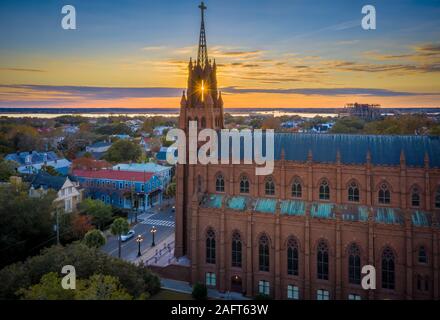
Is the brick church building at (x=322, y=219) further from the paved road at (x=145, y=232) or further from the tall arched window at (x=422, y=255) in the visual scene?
the paved road at (x=145, y=232)

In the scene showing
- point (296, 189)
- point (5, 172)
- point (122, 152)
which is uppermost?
point (122, 152)

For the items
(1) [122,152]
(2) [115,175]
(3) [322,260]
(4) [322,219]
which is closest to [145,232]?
(2) [115,175]

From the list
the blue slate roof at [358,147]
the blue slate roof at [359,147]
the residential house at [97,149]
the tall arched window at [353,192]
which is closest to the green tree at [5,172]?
the residential house at [97,149]

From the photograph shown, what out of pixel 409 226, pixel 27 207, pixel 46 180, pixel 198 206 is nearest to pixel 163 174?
pixel 46 180

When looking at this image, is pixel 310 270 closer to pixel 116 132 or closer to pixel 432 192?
pixel 432 192

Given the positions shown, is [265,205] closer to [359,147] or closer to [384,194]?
[359,147]

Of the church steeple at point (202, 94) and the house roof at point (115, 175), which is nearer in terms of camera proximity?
the church steeple at point (202, 94)
